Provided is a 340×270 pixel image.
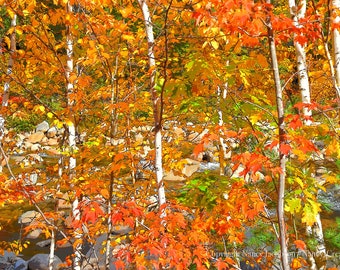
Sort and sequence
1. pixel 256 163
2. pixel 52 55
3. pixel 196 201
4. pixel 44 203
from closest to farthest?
pixel 256 163
pixel 196 201
pixel 52 55
pixel 44 203

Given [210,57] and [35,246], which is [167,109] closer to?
[210,57]

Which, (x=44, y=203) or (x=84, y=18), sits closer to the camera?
(x=84, y=18)

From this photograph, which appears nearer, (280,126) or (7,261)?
(280,126)

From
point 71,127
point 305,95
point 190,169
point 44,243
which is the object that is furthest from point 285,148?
point 190,169

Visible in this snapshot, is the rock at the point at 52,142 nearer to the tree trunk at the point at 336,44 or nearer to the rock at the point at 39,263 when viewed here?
the rock at the point at 39,263

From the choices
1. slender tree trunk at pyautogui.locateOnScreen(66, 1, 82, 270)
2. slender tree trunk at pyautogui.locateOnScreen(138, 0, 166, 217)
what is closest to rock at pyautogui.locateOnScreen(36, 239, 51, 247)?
slender tree trunk at pyautogui.locateOnScreen(66, 1, 82, 270)

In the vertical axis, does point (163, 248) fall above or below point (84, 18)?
below

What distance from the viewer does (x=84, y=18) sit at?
4812mm

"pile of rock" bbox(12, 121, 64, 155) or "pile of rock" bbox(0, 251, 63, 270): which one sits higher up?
"pile of rock" bbox(12, 121, 64, 155)

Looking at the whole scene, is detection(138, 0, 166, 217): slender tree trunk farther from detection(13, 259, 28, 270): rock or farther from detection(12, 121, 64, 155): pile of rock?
detection(12, 121, 64, 155): pile of rock

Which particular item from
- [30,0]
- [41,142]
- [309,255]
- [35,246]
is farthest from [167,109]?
[41,142]

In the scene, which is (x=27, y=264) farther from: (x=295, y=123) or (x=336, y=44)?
(x=336, y=44)

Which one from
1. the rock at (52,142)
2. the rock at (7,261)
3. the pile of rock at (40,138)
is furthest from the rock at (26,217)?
the rock at (52,142)

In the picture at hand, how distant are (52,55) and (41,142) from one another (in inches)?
643
